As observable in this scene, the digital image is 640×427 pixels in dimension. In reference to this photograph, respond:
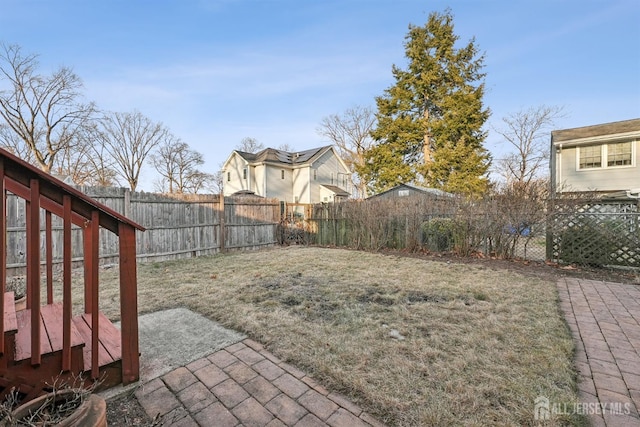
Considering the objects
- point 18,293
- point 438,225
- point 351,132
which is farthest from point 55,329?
point 351,132

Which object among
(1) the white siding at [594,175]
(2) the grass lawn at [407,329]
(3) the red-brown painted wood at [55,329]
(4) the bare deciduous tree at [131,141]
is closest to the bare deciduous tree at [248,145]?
(4) the bare deciduous tree at [131,141]

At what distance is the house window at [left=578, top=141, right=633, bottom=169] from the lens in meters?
11.3

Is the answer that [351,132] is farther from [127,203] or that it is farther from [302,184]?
[127,203]

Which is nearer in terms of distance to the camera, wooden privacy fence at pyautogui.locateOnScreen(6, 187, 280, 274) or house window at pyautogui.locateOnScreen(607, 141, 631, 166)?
wooden privacy fence at pyautogui.locateOnScreen(6, 187, 280, 274)

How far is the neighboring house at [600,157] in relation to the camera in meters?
11.1

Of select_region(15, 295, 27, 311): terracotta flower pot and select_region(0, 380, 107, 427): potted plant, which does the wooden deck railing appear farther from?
select_region(15, 295, 27, 311): terracotta flower pot

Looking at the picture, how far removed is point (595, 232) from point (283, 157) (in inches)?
787

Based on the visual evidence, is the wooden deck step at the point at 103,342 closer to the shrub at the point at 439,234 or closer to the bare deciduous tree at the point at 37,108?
the shrub at the point at 439,234

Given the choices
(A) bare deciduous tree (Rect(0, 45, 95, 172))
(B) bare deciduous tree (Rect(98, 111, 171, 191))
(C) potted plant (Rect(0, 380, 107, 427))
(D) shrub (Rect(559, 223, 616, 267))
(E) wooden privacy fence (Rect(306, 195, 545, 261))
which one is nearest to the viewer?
(C) potted plant (Rect(0, 380, 107, 427))

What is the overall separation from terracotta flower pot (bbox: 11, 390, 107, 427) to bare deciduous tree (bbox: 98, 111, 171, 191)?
30.1 metres

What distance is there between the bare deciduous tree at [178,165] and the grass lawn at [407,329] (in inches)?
1064

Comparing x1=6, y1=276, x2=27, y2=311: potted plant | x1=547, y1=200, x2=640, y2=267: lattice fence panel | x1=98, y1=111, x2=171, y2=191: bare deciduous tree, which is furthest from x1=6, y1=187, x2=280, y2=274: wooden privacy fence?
x1=98, y1=111, x2=171, y2=191: bare deciduous tree

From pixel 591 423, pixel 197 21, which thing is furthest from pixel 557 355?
pixel 197 21

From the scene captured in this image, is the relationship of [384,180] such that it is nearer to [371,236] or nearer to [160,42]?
[371,236]
